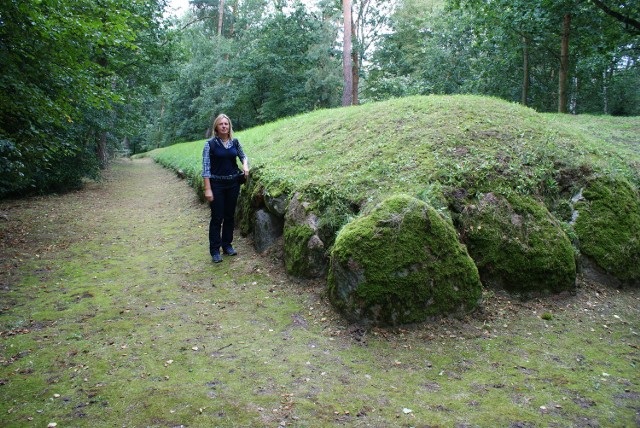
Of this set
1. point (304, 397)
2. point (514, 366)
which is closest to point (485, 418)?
point (514, 366)

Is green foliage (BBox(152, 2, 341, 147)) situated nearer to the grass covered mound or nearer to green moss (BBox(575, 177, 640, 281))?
the grass covered mound

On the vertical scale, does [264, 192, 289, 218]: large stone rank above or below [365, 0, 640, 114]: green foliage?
below

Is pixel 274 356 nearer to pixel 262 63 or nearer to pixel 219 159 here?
pixel 219 159

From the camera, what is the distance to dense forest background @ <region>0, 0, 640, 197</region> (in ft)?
21.7

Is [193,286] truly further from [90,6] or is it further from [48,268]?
[90,6]

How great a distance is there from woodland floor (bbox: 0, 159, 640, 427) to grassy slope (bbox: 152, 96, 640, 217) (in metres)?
1.58

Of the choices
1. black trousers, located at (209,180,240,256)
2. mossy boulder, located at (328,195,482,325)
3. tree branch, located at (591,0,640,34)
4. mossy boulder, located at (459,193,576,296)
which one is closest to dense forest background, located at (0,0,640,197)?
tree branch, located at (591,0,640,34)

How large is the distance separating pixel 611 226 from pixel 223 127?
225 inches

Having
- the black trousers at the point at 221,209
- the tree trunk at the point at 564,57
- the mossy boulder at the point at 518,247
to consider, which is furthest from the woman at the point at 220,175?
the tree trunk at the point at 564,57

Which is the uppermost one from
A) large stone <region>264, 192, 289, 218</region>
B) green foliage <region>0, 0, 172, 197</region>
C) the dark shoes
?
green foliage <region>0, 0, 172, 197</region>

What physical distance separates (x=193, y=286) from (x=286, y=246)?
4.60ft

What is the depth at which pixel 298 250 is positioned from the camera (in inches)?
216

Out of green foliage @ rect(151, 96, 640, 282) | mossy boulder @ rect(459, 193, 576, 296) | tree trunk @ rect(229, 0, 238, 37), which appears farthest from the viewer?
tree trunk @ rect(229, 0, 238, 37)

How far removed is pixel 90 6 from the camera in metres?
7.54
